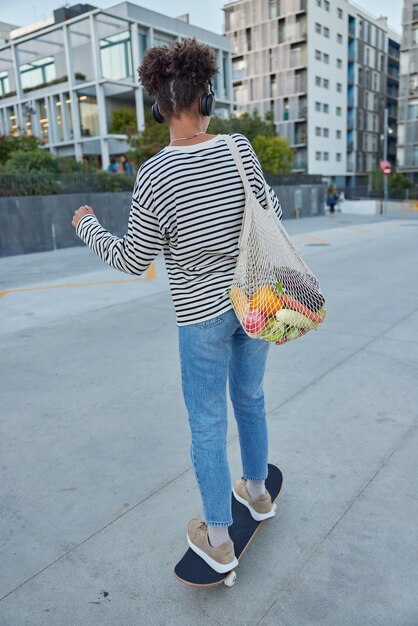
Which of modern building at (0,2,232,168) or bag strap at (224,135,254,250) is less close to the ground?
modern building at (0,2,232,168)

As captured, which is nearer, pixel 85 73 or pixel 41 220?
pixel 41 220

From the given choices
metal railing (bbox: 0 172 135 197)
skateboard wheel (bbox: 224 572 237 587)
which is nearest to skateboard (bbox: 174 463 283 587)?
skateboard wheel (bbox: 224 572 237 587)

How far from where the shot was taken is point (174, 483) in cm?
274

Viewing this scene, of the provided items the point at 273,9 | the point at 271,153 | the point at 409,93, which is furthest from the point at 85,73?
the point at 409,93

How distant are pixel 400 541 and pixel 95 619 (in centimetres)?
128

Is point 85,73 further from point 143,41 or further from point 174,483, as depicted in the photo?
point 174,483

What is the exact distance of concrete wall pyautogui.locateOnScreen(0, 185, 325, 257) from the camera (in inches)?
515

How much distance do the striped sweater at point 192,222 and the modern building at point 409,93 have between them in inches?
2201

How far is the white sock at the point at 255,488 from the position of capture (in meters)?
2.33

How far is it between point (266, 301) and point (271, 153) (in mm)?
30315

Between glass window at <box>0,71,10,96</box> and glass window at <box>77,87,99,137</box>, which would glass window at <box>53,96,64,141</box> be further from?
glass window at <box>0,71,10,96</box>

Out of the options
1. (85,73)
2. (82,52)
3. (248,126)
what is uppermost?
(82,52)

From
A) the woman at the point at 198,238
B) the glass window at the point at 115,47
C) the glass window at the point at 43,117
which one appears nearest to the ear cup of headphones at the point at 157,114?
the woman at the point at 198,238

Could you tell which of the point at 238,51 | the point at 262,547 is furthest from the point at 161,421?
the point at 238,51
